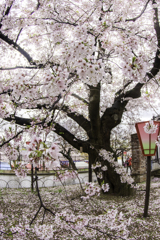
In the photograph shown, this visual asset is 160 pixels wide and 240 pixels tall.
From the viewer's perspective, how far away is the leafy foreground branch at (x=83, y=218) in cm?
243

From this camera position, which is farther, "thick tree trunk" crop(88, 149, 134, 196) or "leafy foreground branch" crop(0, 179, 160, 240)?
"thick tree trunk" crop(88, 149, 134, 196)

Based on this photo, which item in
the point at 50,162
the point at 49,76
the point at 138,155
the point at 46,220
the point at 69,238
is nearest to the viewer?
the point at 50,162

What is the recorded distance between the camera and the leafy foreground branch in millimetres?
2428

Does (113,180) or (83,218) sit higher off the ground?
(83,218)

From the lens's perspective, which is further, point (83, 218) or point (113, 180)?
point (113, 180)

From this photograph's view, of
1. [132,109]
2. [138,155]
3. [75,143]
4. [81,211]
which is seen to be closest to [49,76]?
[81,211]

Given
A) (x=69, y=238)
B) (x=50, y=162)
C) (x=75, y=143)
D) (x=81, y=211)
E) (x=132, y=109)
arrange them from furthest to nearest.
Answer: (x=132, y=109) < (x=75, y=143) < (x=81, y=211) < (x=69, y=238) < (x=50, y=162)

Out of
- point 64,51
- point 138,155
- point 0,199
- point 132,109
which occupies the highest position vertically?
point 132,109

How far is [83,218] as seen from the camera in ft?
7.51

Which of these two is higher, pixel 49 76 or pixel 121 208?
pixel 49 76

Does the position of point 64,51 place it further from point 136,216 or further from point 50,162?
point 136,216

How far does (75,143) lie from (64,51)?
15.0 feet

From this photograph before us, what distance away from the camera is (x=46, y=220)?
438 centimetres

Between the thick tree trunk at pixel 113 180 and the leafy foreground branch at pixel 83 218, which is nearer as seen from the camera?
the leafy foreground branch at pixel 83 218
